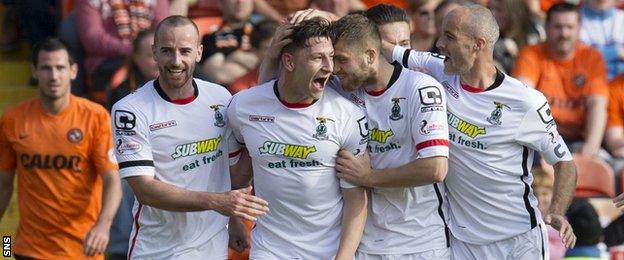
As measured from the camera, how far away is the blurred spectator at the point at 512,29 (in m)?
14.3

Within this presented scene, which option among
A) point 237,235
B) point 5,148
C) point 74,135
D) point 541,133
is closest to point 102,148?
point 74,135

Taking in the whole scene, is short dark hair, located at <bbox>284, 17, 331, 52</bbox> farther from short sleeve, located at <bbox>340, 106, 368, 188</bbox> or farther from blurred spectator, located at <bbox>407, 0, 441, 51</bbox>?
blurred spectator, located at <bbox>407, 0, 441, 51</bbox>

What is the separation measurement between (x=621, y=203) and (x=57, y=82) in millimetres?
4570

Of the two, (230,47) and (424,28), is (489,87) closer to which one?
(424,28)

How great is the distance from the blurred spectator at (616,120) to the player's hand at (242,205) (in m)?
5.74

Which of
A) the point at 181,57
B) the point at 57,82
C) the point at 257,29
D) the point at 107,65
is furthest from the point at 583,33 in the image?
the point at 181,57

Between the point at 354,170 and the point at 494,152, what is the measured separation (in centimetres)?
93

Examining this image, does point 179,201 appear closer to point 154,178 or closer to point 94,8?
point 154,178

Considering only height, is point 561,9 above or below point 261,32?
above

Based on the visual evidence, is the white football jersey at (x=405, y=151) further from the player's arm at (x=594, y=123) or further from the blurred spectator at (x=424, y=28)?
the blurred spectator at (x=424, y=28)

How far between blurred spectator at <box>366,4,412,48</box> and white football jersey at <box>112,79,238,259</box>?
1.05m

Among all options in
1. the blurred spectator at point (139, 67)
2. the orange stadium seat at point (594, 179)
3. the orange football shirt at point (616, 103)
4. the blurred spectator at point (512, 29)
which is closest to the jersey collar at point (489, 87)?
the orange stadium seat at point (594, 179)

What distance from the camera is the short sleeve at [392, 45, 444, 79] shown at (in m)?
9.48

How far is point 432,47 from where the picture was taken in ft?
44.4
